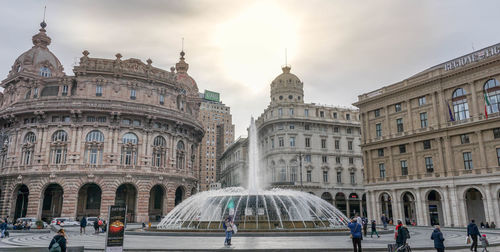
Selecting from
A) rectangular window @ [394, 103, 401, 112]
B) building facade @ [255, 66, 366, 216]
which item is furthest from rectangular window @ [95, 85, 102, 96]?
rectangular window @ [394, 103, 401, 112]

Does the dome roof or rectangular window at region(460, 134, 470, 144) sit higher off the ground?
the dome roof

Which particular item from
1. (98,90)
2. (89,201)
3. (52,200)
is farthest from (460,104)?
(52,200)

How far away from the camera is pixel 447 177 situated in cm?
3928

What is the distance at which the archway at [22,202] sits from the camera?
47.2m

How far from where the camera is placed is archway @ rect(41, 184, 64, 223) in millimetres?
46938

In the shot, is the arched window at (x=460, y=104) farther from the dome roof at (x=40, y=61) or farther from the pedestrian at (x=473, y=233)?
the dome roof at (x=40, y=61)

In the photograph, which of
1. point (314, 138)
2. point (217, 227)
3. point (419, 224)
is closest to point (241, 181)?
point (314, 138)

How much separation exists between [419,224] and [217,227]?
28.8m

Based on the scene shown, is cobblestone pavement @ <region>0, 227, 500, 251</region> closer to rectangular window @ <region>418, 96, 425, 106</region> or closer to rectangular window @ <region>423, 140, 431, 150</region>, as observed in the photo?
rectangular window @ <region>423, 140, 431, 150</region>

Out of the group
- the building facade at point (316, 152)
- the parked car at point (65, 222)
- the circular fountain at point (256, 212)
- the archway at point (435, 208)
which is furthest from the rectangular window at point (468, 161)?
the parked car at point (65, 222)

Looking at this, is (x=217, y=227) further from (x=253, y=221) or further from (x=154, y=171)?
(x=154, y=171)

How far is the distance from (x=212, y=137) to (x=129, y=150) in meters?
77.6

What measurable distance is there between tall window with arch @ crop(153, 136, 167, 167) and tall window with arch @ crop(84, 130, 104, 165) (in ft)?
23.3

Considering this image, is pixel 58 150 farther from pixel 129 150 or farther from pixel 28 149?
pixel 129 150
